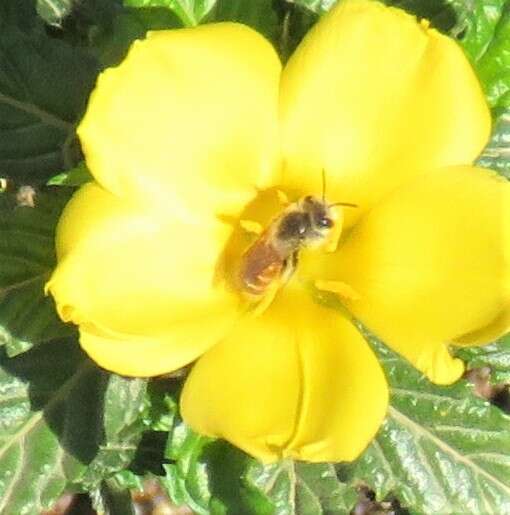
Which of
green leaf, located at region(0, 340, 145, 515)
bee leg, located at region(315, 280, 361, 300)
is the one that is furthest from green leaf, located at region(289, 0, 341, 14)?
green leaf, located at region(0, 340, 145, 515)

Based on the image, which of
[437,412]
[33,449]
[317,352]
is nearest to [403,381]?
[437,412]

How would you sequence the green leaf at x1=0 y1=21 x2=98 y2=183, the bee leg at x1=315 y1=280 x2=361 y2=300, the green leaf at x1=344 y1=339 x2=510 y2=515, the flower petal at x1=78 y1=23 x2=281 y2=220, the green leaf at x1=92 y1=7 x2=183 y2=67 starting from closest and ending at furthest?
the flower petal at x1=78 y1=23 x2=281 y2=220, the bee leg at x1=315 y1=280 x2=361 y2=300, the green leaf at x1=92 y1=7 x2=183 y2=67, the green leaf at x1=0 y1=21 x2=98 y2=183, the green leaf at x1=344 y1=339 x2=510 y2=515

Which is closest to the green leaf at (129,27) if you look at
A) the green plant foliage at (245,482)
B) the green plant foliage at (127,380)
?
the green plant foliage at (127,380)

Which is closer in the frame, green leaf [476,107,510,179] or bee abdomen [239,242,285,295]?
bee abdomen [239,242,285,295]

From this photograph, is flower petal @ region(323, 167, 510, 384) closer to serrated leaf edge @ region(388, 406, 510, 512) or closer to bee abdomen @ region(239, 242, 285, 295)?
bee abdomen @ region(239, 242, 285, 295)

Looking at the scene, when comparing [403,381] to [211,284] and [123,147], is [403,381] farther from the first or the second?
[123,147]

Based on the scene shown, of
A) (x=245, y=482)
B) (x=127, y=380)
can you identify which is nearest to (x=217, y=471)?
(x=245, y=482)
